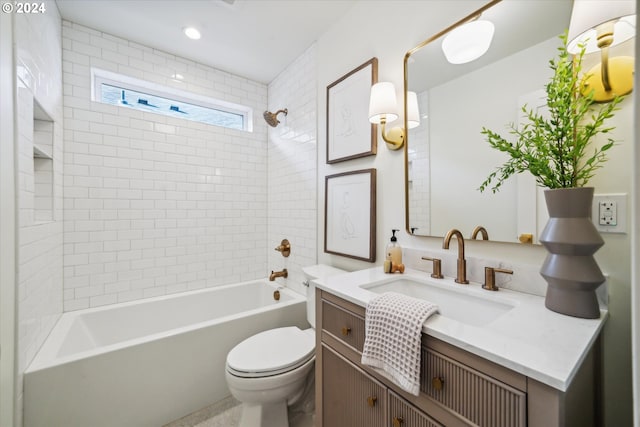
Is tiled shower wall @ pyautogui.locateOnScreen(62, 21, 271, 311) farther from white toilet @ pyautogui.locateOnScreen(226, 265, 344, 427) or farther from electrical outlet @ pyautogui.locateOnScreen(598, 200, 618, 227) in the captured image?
electrical outlet @ pyautogui.locateOnScreen(598, 200, 618, 227)

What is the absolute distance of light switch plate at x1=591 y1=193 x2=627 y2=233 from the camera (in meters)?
0.82

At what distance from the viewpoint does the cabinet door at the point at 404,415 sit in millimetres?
768

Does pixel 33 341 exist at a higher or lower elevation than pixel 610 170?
lower

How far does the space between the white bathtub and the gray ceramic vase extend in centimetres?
172

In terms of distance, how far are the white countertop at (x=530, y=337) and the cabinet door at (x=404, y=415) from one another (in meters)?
0.27

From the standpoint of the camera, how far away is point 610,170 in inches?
33.3

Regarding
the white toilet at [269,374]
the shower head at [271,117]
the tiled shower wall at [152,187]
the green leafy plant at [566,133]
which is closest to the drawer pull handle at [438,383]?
the green leafy plant at [566,133]

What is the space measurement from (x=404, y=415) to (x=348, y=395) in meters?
0.28

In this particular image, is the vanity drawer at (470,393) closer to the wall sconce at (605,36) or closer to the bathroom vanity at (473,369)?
the bathroom vanity at (473,369)

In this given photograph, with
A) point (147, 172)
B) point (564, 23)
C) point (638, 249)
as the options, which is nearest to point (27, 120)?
point (147, 172)

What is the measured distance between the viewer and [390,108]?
1.41 m

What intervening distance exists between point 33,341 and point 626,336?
2.57 metres

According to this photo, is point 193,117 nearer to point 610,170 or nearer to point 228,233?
point 228,233

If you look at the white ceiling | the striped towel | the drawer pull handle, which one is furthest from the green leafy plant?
the white ceiling
